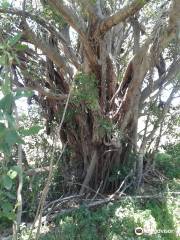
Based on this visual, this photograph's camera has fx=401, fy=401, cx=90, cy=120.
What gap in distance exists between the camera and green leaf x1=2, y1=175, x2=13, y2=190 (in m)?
1.36

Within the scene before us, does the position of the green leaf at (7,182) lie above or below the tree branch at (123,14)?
below

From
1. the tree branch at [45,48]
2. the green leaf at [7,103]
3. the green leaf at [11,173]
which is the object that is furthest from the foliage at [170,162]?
the green leaf at [7,103]

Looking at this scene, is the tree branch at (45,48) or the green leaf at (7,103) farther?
the tree branch at (45,48)

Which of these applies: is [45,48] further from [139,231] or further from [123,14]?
[139,231]

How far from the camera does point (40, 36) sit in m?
4.95

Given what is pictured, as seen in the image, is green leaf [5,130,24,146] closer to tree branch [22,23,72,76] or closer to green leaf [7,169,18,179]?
green leaf [7,169,18,179]

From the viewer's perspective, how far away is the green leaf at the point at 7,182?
1.36 meters

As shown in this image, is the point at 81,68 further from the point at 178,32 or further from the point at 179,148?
the point at 179,148

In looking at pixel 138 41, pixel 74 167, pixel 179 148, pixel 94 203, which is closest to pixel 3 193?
pixel 94 203

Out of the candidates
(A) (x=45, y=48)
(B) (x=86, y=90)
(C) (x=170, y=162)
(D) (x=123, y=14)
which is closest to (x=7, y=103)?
(D) (x=123, y=14)

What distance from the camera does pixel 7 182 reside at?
4.48 ft

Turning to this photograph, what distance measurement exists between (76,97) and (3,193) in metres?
3.23

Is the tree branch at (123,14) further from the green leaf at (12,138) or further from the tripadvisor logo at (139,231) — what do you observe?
the green leaf at (12,138)

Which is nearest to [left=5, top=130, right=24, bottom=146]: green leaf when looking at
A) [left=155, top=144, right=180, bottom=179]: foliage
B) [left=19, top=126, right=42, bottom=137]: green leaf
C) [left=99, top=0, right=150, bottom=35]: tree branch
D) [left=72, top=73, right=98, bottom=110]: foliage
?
[left=19, top=126, right=42, bottom=137]: green leaf
